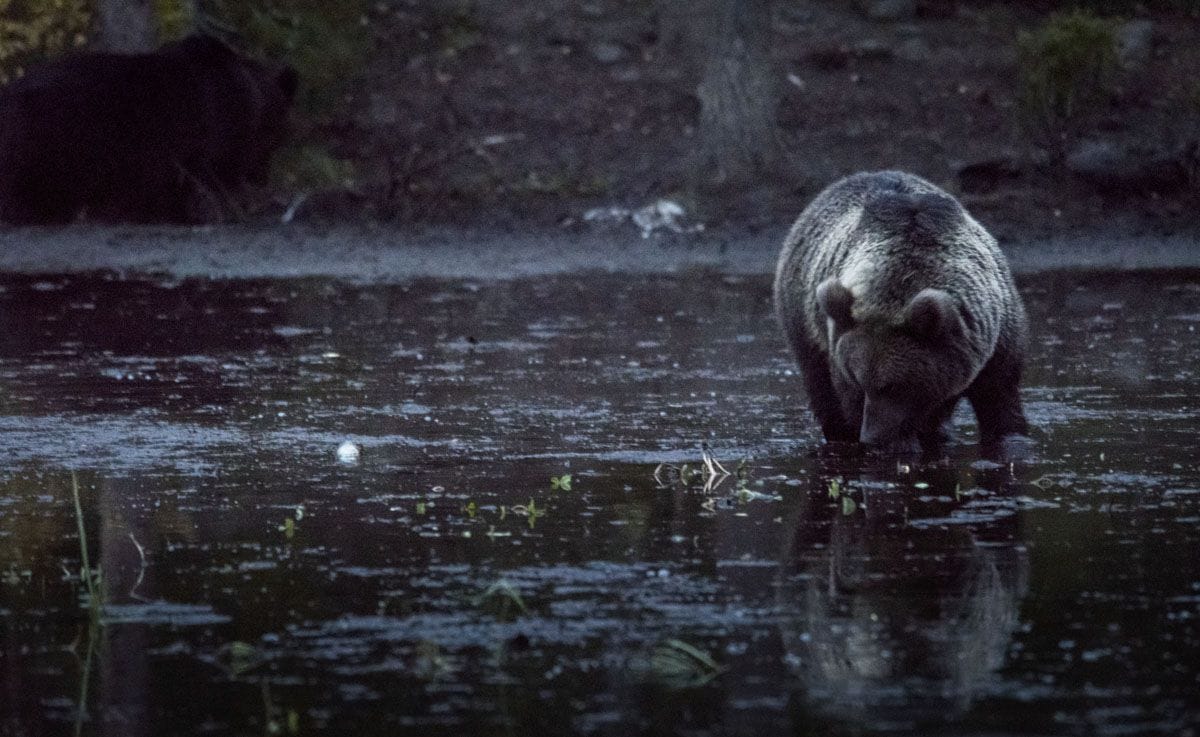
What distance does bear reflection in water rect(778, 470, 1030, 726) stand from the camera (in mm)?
5145

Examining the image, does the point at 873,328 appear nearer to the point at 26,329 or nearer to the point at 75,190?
the point at 26,329

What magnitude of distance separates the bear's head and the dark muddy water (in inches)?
9.2

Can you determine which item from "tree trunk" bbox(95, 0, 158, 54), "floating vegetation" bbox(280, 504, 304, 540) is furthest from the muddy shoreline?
"floating vegetation" bbox(280, 504, 304, 540)

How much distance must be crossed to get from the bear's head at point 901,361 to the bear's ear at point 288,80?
12.4 meters

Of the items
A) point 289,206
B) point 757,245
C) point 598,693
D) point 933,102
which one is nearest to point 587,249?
point 757,245

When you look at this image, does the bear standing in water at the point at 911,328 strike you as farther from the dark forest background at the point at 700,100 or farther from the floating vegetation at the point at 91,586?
the dark forest background at the point at 700,100

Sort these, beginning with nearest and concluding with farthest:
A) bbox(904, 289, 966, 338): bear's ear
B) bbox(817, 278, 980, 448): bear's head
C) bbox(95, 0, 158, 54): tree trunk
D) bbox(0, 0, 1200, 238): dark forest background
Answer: bbox(904, 289, 966, 338): bear's ear < bbox(817, 278, 980, 448): bear's head < bbox(0, 0, 1200, 238): dark forest background < bbox(95, 0, 158, 54): tree trunk

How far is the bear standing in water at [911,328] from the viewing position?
335 inches

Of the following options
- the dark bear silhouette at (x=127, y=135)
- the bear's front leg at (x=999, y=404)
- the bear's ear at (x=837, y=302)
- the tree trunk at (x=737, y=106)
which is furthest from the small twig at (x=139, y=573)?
the dark bear silhouette at (x=127, y=135)

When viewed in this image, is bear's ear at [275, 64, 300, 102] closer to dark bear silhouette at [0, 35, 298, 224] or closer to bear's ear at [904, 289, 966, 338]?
dark bear silhouette at [0, 35, 298, 224]

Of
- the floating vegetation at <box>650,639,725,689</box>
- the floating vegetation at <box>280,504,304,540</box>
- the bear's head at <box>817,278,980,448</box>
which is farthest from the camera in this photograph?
the bear's head at <box>817,278,980,448</box>

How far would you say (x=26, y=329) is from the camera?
13.8m

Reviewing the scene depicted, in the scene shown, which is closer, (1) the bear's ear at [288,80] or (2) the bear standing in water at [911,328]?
(2) the bear standing in water at [911,328]

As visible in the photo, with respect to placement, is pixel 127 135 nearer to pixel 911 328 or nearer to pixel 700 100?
pixel 700 100
